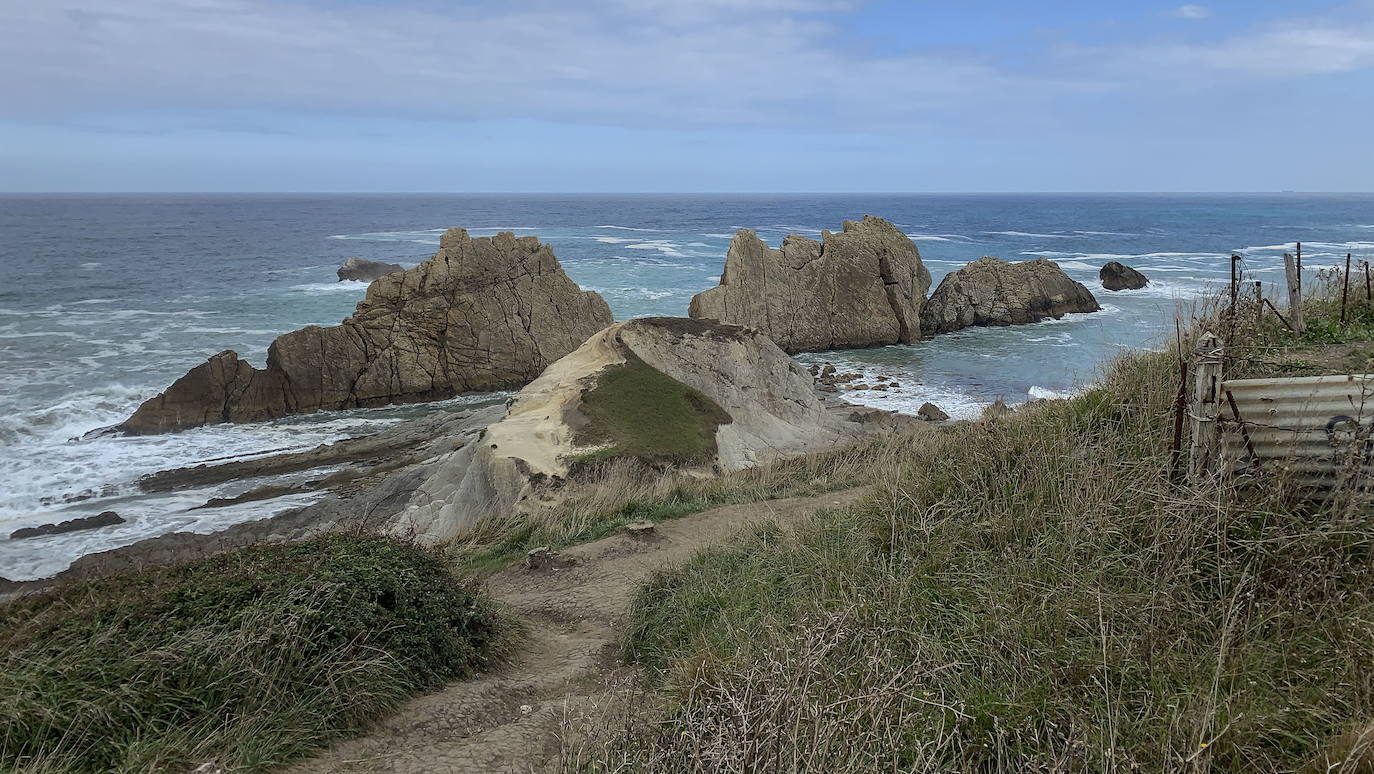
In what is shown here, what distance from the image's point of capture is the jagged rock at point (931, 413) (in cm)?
2355

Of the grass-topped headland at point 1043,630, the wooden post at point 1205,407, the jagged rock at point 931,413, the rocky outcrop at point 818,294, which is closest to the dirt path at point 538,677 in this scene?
the grass-topped headland at point 1043,630

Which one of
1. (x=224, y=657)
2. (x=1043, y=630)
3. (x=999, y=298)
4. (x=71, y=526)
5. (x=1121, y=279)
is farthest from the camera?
(x=1121, y=279)

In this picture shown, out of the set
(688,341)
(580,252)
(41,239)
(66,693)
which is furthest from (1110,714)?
(41,239)

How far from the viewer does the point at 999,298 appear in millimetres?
40188

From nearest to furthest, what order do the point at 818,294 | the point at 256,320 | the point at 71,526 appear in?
the point at 71,526
the point at 818,294
the point at 256,320

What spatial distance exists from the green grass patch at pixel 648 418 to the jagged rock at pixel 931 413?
9.35 m

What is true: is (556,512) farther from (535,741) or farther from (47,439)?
(47,439)

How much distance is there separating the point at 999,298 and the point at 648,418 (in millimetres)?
29980

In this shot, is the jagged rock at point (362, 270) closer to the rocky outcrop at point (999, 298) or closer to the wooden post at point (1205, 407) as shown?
the rocky outcrop at point (999, 298)

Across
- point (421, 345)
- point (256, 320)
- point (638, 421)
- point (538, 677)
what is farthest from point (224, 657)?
point (256, 320)

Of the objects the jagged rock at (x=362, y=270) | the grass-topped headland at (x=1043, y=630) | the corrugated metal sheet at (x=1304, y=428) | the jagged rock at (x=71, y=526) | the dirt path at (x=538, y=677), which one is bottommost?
the jagged rock at (x=71, y=526)

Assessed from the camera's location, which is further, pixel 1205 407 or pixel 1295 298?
pixel 1295 298

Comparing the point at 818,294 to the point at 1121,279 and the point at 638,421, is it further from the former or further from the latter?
the point at 638,421

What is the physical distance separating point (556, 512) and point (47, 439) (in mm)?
19173
